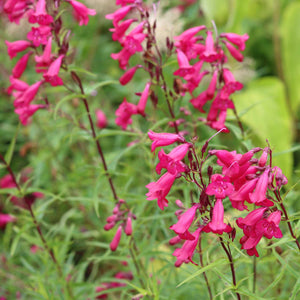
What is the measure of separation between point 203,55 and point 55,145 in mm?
2217

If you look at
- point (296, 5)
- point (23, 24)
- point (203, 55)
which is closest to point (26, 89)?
point (203, 55)

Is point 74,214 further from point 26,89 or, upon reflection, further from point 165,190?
point 165,190

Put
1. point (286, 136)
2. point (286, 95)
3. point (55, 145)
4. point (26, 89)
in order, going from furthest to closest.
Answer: point (286, 95) < point (286, 136) < point (55, 145) < point (26, 89)

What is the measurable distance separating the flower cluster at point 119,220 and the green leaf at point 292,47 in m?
3.54

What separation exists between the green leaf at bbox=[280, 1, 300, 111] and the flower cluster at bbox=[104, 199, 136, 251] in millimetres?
3538

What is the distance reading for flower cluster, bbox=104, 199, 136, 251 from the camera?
2.41 meters

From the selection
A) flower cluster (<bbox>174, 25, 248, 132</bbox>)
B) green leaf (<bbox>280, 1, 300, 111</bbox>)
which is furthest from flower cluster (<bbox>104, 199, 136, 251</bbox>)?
green leaf (<bbox>280, 1, 300, 111</bbox>)

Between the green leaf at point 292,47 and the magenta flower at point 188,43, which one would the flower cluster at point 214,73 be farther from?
the green leaf at point 292,47

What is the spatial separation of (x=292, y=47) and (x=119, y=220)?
381cm

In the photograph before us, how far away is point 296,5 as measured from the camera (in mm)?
5211

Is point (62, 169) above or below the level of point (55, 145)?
below

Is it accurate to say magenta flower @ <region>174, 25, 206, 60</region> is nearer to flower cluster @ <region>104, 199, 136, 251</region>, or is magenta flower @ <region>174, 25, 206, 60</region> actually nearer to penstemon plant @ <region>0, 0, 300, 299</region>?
penstemon plant @ <region>0, 0, 300, 299</region>

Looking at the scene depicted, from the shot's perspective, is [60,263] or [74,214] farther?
[74,214]

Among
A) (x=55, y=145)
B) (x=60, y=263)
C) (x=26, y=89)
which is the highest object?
(x=26, y=89)
